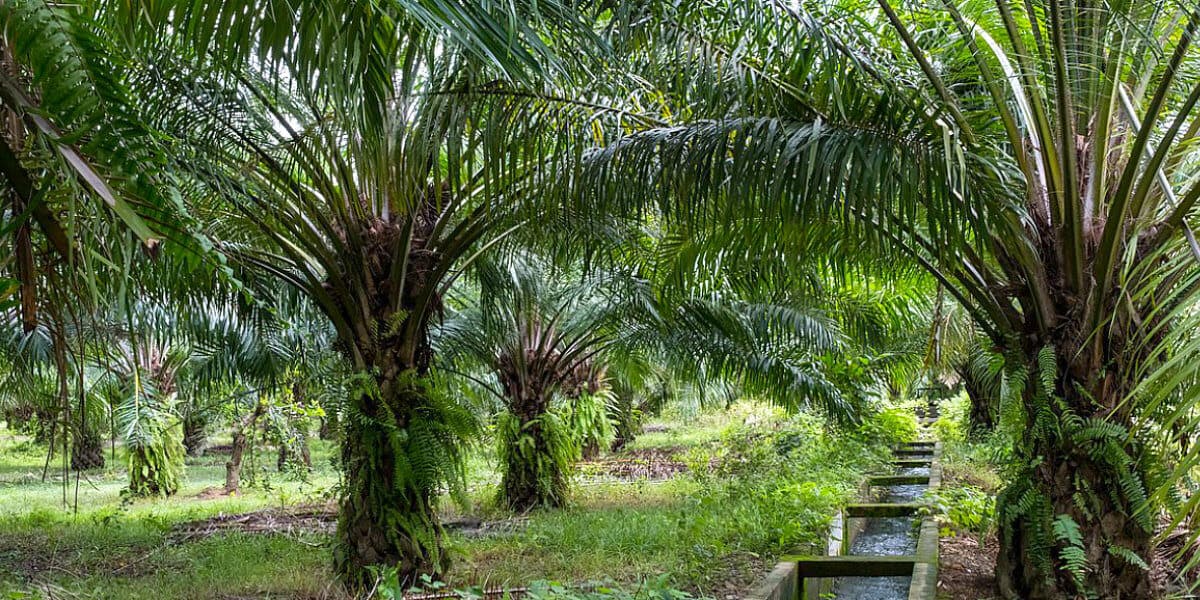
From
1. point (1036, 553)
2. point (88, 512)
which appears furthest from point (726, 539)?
point (88, 512)

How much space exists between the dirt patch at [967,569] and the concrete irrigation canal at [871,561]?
0.26m

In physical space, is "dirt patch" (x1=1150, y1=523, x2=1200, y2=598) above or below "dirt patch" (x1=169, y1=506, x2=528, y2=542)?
above

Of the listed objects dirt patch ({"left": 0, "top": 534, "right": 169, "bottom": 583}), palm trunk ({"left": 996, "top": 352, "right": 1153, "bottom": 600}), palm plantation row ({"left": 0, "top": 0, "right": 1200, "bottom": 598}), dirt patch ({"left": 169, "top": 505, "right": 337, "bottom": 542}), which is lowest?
dirt patch ({"left": 169, "top": 505, "right": 337, "bottom": 542})

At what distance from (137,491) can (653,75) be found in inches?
482

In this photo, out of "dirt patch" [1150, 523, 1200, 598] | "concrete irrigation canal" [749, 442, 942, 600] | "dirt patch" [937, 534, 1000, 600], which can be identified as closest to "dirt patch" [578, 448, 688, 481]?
"concrete irrigation canal" [749, 442, 942, 600]

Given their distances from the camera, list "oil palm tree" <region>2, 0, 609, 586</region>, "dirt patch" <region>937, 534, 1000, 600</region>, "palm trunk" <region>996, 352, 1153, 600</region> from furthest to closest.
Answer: "dirt patch" <region>937, 534, 1000, 600</region> → "oil palm tree" <region>2, 0, 609, 586</region> → "palm trunk" <region>996, 352, 1153, 600</region>

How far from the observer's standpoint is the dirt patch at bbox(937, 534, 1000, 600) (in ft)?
21.9

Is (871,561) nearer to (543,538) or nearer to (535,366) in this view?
(543,538)

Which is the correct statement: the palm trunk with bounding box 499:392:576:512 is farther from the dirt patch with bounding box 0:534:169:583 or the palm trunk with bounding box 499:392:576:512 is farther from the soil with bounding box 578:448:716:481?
the dirt patch with bounding box 0:534:169:583

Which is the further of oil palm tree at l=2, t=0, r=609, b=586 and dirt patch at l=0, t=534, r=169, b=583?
dirt patch at l=0, t=534, r=169, b=583

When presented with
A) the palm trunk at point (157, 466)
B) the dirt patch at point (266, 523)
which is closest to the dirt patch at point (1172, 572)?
the dirt patch at point (266, 523)

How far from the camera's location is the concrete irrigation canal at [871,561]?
→ 20.0ft

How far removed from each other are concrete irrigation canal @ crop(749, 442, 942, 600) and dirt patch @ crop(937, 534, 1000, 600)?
259 mm

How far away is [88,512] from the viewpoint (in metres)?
13.1
